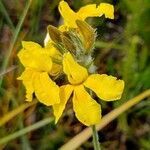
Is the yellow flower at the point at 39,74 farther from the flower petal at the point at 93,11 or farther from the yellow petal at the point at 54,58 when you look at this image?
the flower petal at the point at 93,11

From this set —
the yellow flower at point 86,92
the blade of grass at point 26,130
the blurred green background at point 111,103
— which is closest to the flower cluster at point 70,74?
the yellow flower at point 86,92

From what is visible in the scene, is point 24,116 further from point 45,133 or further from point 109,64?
point 109,64

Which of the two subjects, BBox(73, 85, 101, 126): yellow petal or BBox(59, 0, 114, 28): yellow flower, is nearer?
BBox(73, 85, 101, 126): yellow petal

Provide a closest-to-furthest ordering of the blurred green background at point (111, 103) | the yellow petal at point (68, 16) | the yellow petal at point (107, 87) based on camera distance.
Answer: the yellow petal at point (107, 87)
the yellow petal at point (68, 16)
the blurred green background at point (111, 103)

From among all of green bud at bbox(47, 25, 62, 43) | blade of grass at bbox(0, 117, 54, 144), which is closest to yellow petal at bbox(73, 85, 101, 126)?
green bud at bbox(47, 25, 62, 43)

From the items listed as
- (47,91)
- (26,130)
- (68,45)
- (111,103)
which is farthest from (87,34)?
(111,103)

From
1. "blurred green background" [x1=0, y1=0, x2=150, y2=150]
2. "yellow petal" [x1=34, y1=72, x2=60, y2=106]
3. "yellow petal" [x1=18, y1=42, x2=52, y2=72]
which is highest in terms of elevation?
"yellow petal" [x1=18, y1=42, x2=52, y2=72]

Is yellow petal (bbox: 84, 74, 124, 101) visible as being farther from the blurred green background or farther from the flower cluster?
the blurred green background
